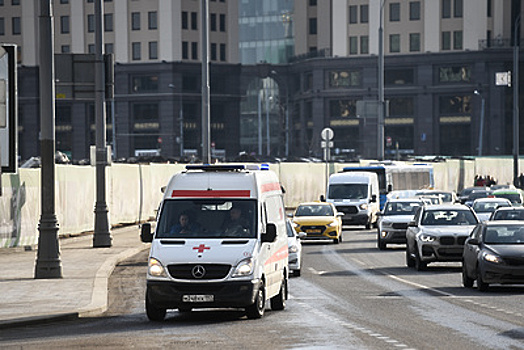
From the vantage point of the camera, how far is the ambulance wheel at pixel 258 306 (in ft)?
58.5

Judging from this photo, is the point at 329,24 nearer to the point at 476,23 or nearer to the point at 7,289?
the point at 476,23

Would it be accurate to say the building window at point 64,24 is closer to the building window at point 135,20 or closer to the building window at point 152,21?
the building window at point 135,20

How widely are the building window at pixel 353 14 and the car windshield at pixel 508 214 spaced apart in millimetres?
77465

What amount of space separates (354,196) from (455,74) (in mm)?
58934

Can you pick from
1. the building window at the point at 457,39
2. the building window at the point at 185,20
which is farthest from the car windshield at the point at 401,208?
the building window at the point at 185,20

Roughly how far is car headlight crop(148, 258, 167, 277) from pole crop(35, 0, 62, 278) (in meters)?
7.38

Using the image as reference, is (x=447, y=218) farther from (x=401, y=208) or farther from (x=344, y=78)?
(x=344, y=78)

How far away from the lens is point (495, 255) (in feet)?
77.5

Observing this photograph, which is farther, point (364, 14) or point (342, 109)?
point (342, 109)

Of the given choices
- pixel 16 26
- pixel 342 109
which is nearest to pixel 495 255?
pixel 342 109

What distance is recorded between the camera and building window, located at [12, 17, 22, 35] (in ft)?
382

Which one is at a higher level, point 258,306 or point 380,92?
point 380,92

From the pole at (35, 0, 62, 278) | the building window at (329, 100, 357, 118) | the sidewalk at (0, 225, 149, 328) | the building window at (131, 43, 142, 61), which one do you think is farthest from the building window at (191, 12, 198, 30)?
the pole at (35, 0, 62, 278)

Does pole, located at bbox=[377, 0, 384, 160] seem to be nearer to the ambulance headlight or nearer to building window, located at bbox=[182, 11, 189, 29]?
the ambulance headlight
